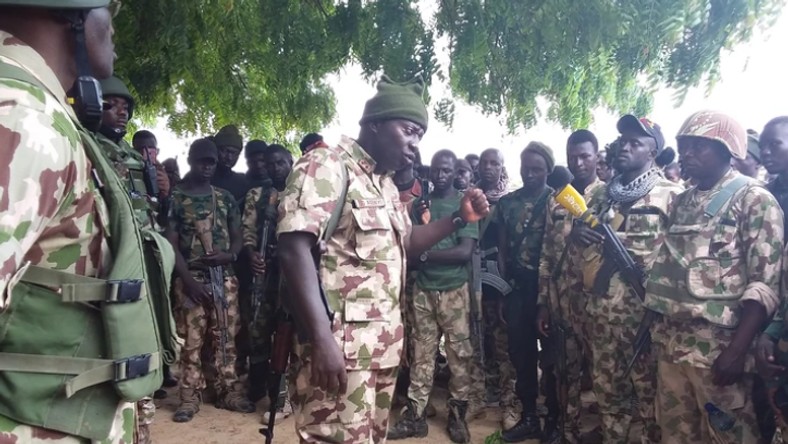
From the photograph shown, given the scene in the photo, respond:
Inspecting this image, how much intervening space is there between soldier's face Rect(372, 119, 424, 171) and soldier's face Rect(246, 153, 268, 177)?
338 centimetres

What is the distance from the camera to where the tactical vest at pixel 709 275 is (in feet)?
9.38

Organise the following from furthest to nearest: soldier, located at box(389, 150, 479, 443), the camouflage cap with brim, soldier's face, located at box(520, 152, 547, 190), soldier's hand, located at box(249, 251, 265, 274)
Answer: soldier's hand, located at box(249, 251, 265, 274) → soldier's face, located at box(520, 152, 547, 190) → soldier, located at box(389, 150, 479, 443) → the camouflage cap with brim

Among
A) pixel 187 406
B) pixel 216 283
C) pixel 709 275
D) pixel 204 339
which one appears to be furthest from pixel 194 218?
pixel 709 275

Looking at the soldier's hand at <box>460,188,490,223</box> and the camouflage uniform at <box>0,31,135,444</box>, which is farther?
the soldier's hand at <box>460,188,490,223</box>

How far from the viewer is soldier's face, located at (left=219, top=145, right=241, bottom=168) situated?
221 inches

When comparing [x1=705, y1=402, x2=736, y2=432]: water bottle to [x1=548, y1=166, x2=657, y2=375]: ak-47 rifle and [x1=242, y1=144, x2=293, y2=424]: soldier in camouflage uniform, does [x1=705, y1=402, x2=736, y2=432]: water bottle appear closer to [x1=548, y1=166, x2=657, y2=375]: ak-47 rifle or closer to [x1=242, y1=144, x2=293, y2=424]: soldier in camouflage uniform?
[x1=548, y1=166, x2=657, y2=375]: ak-47 rifle


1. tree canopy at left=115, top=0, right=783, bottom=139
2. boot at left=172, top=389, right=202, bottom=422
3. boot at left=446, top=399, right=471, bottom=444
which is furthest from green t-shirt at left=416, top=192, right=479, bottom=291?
boot at left=172, top=389, right=202, bottom=422

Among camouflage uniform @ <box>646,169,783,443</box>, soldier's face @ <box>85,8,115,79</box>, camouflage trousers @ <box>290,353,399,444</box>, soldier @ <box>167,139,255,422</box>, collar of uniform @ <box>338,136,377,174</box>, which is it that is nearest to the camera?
soldier's face @ <box>85,8,115,79</box>

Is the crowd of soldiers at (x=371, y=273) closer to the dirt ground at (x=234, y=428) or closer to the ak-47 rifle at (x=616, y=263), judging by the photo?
the ak-47 rifle at (x=616, y=263)

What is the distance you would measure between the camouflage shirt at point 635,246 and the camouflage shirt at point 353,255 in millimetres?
1929

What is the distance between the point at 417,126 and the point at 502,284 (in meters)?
2.70

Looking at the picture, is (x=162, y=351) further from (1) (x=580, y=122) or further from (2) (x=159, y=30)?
(1) (x=580, y=122)

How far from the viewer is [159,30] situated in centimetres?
435

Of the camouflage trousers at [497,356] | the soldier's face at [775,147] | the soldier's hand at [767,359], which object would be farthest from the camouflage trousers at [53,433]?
the camouflage trousers at [497,356]
